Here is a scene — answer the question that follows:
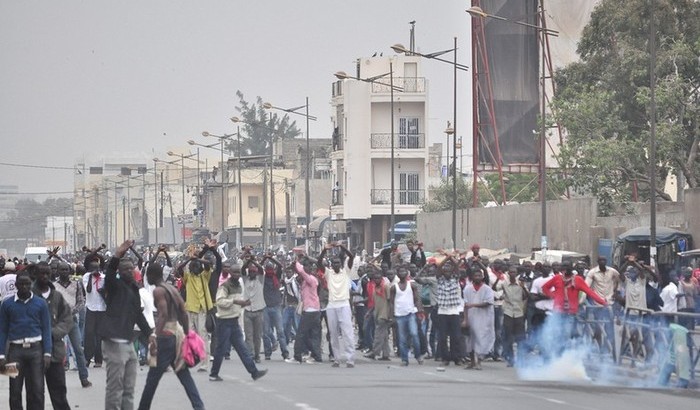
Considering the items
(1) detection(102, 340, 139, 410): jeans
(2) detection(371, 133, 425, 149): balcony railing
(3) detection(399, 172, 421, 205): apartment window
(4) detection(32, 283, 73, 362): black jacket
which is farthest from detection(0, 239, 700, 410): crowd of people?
(3) detection(399, 172, 421, 205): apartment window

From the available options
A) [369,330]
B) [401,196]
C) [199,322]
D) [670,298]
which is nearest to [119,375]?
[199,322]

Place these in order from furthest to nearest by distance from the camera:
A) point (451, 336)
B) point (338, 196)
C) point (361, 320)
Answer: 1. point (338, 196)
2. point (361, 320)
3. point (451, 336)

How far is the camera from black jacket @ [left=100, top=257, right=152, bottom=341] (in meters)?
14.9

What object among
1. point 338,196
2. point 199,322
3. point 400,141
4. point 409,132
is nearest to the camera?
point 199,322

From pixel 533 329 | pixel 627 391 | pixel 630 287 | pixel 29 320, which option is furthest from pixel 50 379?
pixel 630 287

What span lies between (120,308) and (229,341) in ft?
22.0

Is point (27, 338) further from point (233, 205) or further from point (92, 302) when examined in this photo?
point (233, 205)

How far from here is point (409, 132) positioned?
8044 centimetres

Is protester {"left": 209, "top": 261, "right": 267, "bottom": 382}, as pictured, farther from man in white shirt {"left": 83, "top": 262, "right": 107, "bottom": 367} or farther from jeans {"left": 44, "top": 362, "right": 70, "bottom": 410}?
jeans {"left": 44, "top": 362, "right": 70, "bottom": 410}

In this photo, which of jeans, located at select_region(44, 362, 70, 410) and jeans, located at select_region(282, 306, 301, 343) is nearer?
jeans, located at select_region(44, 362, 70, 410)

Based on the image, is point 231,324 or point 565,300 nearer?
point 231,324

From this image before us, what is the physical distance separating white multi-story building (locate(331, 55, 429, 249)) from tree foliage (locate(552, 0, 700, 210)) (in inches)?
996

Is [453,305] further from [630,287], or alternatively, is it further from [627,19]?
[627,19]

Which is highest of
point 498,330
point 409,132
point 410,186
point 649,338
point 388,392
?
point 409,132
